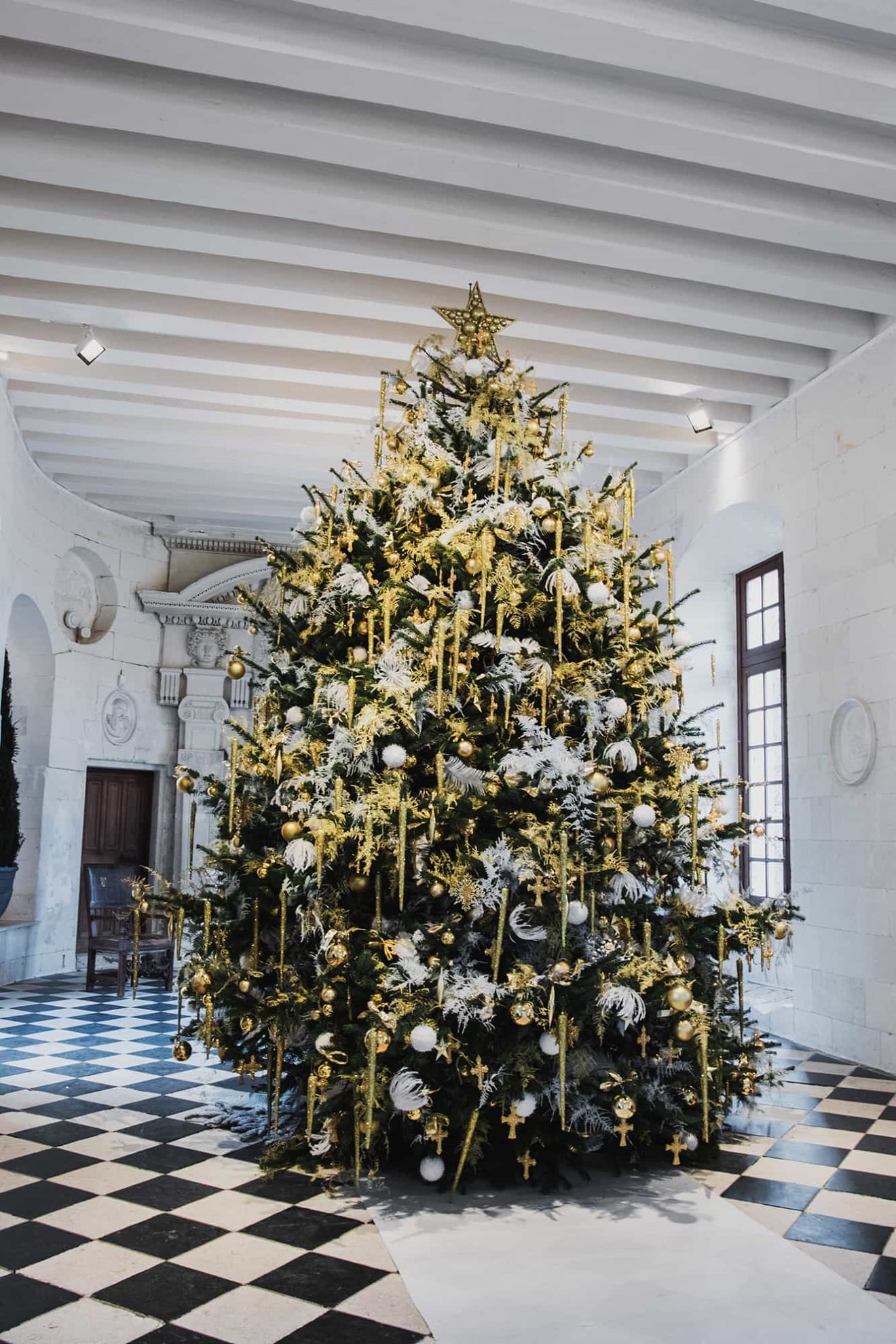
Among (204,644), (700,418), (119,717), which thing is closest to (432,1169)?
(700,418)

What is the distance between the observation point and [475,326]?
4332mm

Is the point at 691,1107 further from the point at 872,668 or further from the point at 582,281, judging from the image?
the point at 582,281

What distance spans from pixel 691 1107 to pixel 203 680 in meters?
7.67

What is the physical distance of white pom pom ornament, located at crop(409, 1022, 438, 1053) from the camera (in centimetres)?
308

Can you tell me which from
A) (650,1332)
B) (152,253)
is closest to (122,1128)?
(650,1332)

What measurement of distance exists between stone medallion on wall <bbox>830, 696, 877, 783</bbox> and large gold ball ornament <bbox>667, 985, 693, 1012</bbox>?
2.84m

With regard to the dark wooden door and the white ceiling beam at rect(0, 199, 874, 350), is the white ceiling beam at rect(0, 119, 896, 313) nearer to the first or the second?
the white ceiling beam at rect(0, 199, 874, 350)

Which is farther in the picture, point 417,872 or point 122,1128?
point 122,1128

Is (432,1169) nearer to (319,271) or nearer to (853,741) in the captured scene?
(853,741)

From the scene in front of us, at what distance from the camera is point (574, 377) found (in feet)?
21.4

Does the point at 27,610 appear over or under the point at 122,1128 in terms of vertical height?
over

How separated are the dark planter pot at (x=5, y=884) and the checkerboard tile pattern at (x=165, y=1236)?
2.91 meters

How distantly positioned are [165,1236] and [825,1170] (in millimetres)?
2255

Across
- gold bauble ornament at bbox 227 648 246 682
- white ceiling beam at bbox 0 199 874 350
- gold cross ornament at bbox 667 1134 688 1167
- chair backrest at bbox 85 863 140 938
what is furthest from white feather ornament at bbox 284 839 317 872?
chair backrest at bbox 85 863 140 938
